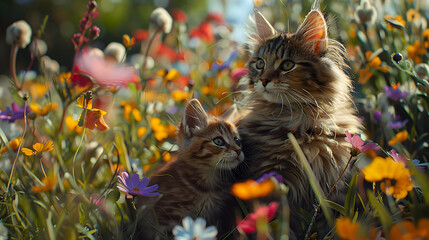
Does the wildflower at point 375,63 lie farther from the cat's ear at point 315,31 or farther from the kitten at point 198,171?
the kitten at point 198,171

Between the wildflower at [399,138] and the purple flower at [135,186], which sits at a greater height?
the wildflower at [399,138]

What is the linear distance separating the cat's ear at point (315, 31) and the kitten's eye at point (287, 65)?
0.13m

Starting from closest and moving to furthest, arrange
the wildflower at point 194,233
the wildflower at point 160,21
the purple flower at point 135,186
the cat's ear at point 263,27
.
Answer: the wildflower at point 194,233, the purple flower at point 135,186, the cat's ear at point 263,27, the wildflower at point 160,21

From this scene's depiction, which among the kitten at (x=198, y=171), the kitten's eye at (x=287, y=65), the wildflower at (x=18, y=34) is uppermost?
the wildflower at (x=18, y=34)

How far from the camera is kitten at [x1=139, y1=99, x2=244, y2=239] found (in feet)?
5.29

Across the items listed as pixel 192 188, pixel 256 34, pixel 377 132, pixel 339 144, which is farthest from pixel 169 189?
pixel 377 132

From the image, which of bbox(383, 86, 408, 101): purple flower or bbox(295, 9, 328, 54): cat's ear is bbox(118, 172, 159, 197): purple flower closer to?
bbox(295, 9, 328, 54): cat's ear

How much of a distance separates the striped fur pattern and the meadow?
0.10m

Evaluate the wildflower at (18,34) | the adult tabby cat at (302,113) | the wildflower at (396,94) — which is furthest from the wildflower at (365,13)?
the wildflower at (18,34)

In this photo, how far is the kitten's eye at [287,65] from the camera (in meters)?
1.74

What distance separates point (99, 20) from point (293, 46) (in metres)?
8.10

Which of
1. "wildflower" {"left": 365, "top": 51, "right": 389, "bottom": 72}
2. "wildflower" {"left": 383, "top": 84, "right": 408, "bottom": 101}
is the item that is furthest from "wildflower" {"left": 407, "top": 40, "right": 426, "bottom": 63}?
"wildflower" {"left": 383, "top": 84, "right": 408, "bottom": 101}

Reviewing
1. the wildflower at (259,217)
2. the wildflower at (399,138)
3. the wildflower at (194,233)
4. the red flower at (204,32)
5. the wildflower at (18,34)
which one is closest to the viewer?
the wildflower at (259,217)

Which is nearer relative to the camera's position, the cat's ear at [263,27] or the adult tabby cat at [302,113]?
the adult tabby cat at [302,113]
